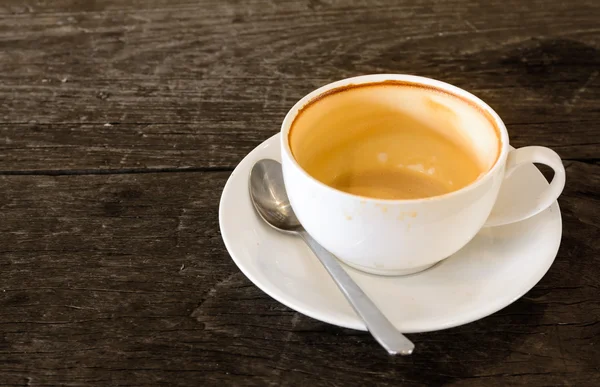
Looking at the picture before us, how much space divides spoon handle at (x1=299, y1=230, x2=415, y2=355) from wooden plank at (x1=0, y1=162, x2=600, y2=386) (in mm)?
52

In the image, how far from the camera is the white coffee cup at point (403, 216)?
1.69 feet

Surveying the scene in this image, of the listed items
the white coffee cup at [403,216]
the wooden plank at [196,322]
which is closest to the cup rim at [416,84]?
the white coffee cup at [403,216]

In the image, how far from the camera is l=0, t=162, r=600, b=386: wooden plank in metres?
0.53

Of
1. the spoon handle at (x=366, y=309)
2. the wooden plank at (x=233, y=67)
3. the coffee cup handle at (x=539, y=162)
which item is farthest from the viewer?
the wooden plank at (x=233, y=67)

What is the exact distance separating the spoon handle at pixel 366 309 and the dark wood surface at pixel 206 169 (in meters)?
→ 0.05

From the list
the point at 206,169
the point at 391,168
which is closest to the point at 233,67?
the point at 206,169

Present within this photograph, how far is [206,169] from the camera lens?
2.68 ft

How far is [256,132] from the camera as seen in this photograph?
0.89 m

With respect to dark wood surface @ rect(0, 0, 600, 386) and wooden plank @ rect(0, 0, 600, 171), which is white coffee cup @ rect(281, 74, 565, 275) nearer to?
dark wood surface @ rect(0, 0, 600, 386)

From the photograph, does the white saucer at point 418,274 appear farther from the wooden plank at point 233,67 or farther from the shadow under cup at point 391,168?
the wooden plank at point 233,67

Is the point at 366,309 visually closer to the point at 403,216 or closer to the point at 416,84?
the point at 403,216

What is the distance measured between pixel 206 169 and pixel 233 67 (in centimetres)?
30

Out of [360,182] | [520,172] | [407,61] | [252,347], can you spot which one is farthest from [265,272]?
[407,61]

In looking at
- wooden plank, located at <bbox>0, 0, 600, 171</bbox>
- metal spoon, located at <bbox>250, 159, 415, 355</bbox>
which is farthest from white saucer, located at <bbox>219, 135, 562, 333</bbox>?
wooden plank, located at <bbox>0, 0, 600, 171</bbox>
